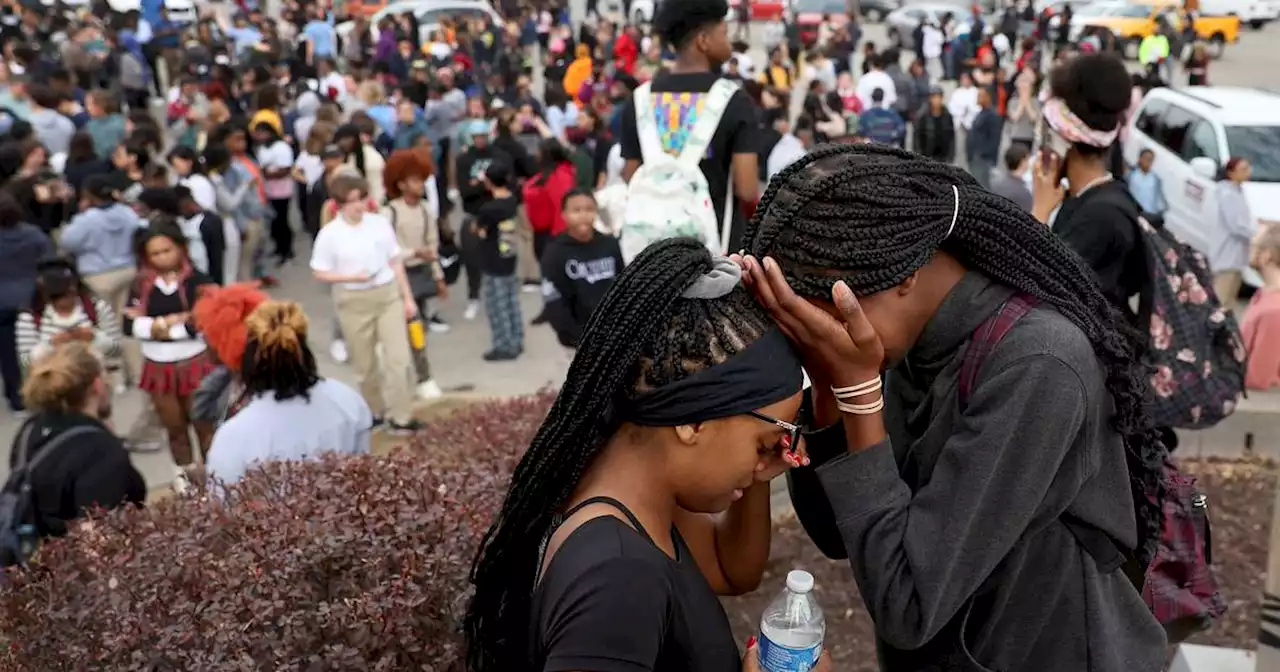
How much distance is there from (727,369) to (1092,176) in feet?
8.20

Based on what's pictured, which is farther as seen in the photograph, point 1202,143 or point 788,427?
point 1202,143

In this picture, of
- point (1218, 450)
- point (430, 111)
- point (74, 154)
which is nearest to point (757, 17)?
point (430, 111)

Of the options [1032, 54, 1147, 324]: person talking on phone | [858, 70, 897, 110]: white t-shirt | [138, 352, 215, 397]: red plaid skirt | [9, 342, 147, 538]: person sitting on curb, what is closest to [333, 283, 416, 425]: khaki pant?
[138, 352, 215, 397]: red plaid skirt

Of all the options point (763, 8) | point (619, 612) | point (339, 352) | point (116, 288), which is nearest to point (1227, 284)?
point (339, 352)

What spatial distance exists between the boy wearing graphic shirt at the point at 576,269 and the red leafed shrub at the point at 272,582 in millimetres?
3350

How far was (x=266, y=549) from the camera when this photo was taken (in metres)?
2.96

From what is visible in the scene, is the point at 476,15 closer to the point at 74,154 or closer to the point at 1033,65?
the point at 1033,65

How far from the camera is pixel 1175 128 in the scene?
1191cm

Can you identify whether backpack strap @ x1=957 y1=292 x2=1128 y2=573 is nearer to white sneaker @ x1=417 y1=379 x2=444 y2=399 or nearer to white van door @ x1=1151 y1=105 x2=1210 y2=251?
white sneaker @ x1=417 y1=379 x2=444 y2=399

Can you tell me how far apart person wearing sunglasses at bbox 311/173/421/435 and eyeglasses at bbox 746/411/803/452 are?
19.6 feet

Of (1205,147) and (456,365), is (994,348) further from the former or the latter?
(1205,147)

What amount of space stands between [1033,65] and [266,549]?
1723 cm

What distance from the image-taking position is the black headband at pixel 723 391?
1.85 metres

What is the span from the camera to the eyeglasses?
6.18 feet
